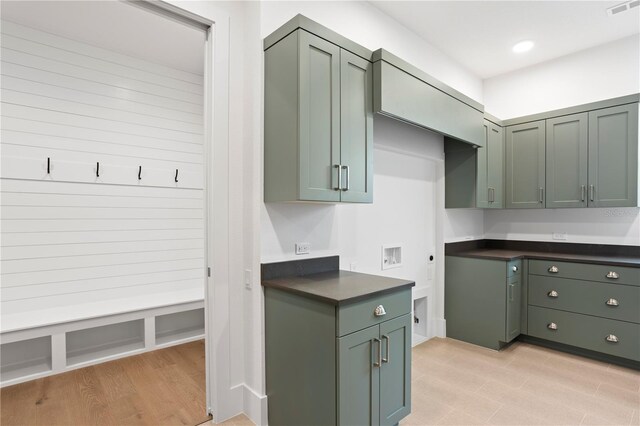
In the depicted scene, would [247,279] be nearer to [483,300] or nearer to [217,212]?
[217,212]

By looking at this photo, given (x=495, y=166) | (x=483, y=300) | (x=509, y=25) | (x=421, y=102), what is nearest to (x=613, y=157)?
(x=495, y=166)

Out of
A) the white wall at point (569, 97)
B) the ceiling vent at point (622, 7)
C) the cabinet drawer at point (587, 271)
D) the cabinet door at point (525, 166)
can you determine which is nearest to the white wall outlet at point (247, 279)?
the cabinet drawer at point (587, 271)

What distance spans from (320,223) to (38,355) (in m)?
2.81

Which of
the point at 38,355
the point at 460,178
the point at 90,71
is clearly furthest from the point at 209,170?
the point at 460,178

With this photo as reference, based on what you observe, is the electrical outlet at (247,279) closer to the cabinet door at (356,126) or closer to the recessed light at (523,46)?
the cabinet door at (356,126)

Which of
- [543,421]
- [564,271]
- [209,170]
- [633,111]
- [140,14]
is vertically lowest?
[543,421]

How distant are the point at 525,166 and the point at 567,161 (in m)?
0.40

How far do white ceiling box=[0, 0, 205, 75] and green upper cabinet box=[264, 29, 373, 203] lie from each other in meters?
0.96

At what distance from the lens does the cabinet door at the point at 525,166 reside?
3752mm

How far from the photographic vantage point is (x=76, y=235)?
A: 3232 millimetres

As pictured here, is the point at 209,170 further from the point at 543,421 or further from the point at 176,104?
the point at 543,421

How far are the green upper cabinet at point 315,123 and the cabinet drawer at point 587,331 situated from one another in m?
2.57

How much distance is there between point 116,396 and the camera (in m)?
2.58

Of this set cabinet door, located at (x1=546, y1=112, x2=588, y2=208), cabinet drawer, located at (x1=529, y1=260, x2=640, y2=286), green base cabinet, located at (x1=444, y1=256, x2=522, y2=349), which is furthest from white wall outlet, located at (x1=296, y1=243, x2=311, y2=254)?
cabinet door, located at (x1=546, y1=112, x2=588, y2=208)
